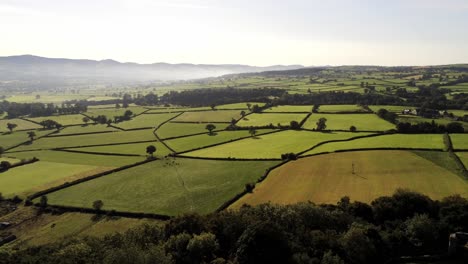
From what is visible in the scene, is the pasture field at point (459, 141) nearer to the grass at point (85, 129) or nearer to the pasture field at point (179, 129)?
the pasture field at point (179, 129)

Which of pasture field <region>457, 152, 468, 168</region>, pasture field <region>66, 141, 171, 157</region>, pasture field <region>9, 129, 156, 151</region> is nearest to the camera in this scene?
pasture field <region>457, 152, 468, 168</region>

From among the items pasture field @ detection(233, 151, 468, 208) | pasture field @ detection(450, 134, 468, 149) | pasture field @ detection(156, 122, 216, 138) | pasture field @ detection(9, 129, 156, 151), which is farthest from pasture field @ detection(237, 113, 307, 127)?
pasture field @ detection(450, 134, 468, 149)

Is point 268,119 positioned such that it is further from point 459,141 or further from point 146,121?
point 459,141

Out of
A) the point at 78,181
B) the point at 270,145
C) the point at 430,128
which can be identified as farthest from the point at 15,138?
the point at 430,128

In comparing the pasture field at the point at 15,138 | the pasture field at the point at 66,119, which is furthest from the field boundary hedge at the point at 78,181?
the pasture field at the point at 66,119

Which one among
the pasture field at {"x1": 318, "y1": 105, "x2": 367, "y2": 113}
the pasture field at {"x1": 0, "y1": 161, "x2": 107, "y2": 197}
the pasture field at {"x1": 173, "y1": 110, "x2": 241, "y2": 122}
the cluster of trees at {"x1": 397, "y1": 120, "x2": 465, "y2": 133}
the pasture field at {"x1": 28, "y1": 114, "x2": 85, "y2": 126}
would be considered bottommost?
the pasture field at {"x1": 0, "y1": 161, "x2": 107, "y2": 197}

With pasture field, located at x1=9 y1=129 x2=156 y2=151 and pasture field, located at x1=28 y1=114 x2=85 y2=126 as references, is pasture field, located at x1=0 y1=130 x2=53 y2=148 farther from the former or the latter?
pasture field, located at x1=28 y1=114 x2=85 y2=126
